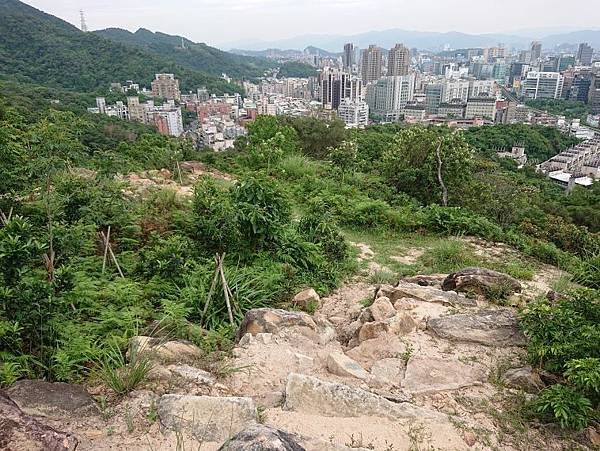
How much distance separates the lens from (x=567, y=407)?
9.28ft

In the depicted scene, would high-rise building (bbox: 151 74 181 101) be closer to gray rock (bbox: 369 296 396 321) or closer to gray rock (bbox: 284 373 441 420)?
gray rock (bbox: 369 296 396 321)

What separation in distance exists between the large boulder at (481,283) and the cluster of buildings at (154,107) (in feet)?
143

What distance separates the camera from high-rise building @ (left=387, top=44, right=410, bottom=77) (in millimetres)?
109688

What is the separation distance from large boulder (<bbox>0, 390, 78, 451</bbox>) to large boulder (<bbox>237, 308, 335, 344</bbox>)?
70.1 inches

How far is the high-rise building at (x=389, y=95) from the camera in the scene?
303 ft

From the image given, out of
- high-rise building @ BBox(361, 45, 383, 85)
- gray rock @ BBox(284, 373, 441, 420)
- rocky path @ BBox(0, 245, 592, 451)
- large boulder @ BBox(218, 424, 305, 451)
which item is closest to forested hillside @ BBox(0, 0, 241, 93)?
rocky path @ BBox(0, 245, 592, 451)

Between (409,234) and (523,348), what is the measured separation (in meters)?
4.02

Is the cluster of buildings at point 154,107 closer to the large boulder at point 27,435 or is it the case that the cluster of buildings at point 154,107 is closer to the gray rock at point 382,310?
the gray rock at point 382,310

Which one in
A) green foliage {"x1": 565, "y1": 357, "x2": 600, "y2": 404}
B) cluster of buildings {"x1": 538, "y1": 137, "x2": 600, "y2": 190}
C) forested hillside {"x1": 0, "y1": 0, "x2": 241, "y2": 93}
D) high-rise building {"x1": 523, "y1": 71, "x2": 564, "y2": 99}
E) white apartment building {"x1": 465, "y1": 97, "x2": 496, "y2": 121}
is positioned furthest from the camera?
high-rise building {"x1": 523, "y1": 71, "x2": 564, "y2": 99}

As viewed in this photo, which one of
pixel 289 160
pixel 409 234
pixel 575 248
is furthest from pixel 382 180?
pixel 575 248

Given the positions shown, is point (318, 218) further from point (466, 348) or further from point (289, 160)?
point (289, 160)

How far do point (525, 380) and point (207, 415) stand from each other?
2423mm

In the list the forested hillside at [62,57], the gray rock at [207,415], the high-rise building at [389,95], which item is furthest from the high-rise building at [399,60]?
the gray rock at [207,415]

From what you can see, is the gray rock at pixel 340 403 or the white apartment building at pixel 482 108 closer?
the gray rock at pixel 340 403
